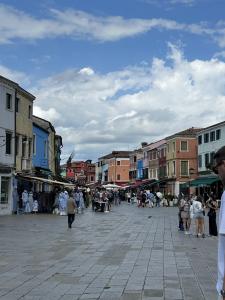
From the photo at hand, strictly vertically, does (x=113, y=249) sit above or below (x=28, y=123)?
below

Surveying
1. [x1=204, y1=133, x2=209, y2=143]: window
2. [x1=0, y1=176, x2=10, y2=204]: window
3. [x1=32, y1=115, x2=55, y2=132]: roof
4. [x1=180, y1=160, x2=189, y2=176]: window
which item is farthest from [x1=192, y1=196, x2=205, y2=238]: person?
[x1=180, y1=160, x2=189, y2=176]: window

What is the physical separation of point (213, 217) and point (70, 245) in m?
6.63

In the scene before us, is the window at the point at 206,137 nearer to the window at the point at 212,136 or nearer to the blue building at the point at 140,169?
the window at the point at 212,136

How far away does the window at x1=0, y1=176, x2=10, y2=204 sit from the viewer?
40.0 meters

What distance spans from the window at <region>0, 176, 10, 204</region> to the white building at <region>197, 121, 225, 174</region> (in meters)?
34.3

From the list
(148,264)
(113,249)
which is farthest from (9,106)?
(148,264)

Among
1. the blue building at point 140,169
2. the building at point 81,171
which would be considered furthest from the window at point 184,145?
the blue building at point 140,169

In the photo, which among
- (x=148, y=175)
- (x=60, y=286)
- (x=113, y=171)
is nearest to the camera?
(x=60, y=286)

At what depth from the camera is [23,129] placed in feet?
145

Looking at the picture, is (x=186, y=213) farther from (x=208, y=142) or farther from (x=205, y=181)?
(x=208, y=142)

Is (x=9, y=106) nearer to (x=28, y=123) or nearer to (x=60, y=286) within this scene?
(x=28, y=123)

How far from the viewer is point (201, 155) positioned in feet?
259

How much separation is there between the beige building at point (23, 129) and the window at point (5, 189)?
6.91 feet

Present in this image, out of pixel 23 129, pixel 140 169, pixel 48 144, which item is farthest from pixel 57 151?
pixel 140 169
